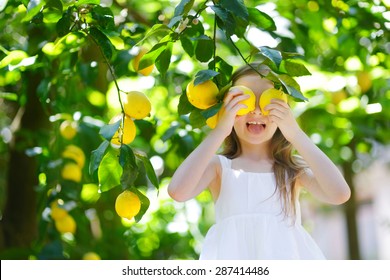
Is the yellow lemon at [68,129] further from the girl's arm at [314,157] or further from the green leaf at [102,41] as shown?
the girl's arm at [314,157]

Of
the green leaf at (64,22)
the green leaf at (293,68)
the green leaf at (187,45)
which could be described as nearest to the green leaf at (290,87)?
the green leaf at (293,68)

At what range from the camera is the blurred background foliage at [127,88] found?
1.53 meters

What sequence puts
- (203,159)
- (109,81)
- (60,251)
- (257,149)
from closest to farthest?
(203,159), (257,149), (60,251), (109,81)

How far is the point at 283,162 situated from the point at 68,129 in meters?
0.73

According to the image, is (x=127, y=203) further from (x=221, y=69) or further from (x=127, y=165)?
(x=221, y=69)

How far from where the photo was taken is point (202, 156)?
4.39 ft

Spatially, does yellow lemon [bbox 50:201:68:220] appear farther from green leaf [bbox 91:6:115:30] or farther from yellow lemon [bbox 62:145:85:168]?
green leaf [bbox 91:6:115:30]

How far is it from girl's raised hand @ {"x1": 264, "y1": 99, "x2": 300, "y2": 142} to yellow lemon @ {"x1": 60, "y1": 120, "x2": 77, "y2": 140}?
817mm

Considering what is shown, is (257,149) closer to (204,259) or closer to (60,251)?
(204,259)

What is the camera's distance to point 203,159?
1.34m

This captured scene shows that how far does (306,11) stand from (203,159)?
1.01 metres

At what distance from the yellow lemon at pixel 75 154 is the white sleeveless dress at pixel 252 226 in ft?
2.07

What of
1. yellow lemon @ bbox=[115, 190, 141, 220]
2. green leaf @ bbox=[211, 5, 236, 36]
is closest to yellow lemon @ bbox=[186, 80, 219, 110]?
green leaf @ bbox=[211, 5, 236, 36]

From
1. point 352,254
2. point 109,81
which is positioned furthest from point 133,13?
point 352,254
